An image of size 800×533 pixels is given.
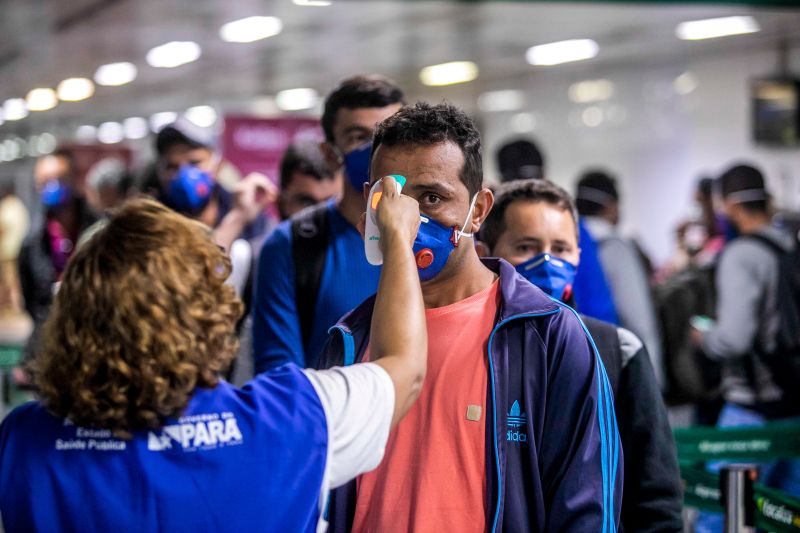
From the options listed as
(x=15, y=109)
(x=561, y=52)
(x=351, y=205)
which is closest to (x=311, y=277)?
(x=351, y=205)

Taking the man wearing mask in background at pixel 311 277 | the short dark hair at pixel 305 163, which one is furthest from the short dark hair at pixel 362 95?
the short dark hair at pixel 305 163

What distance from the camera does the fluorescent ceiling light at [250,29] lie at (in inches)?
442

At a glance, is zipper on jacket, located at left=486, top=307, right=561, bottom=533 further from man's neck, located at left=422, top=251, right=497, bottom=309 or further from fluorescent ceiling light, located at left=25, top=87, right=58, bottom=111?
fluorescent ceiling light, located at left=25, top=87, right=58, bottom=111

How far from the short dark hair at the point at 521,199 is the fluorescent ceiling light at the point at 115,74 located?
484 inches

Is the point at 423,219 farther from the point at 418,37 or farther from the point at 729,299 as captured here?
the point at 418,37

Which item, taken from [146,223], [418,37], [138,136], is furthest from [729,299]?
[138,136]

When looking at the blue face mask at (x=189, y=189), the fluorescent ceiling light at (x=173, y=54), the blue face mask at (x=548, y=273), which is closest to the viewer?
the blue face mask at (x=548, y=273)

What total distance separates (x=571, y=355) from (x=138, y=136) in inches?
927

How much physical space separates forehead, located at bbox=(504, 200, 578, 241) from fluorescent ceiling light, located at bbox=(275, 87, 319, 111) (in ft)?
51.5

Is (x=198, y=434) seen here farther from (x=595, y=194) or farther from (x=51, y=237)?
(x=51, y=237)

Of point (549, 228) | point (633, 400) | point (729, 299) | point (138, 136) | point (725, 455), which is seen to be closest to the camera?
point (633, 400)

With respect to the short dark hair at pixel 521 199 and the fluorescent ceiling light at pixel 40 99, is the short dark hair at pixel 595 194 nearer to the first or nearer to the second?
the short dark hair at pixel 521 199

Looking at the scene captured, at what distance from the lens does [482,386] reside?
2104 mm

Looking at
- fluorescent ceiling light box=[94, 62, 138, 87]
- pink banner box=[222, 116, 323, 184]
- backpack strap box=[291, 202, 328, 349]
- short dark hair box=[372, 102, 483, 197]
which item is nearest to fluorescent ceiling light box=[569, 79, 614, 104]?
fluorescent ceiling light box=[94, 62, 138, 87]
